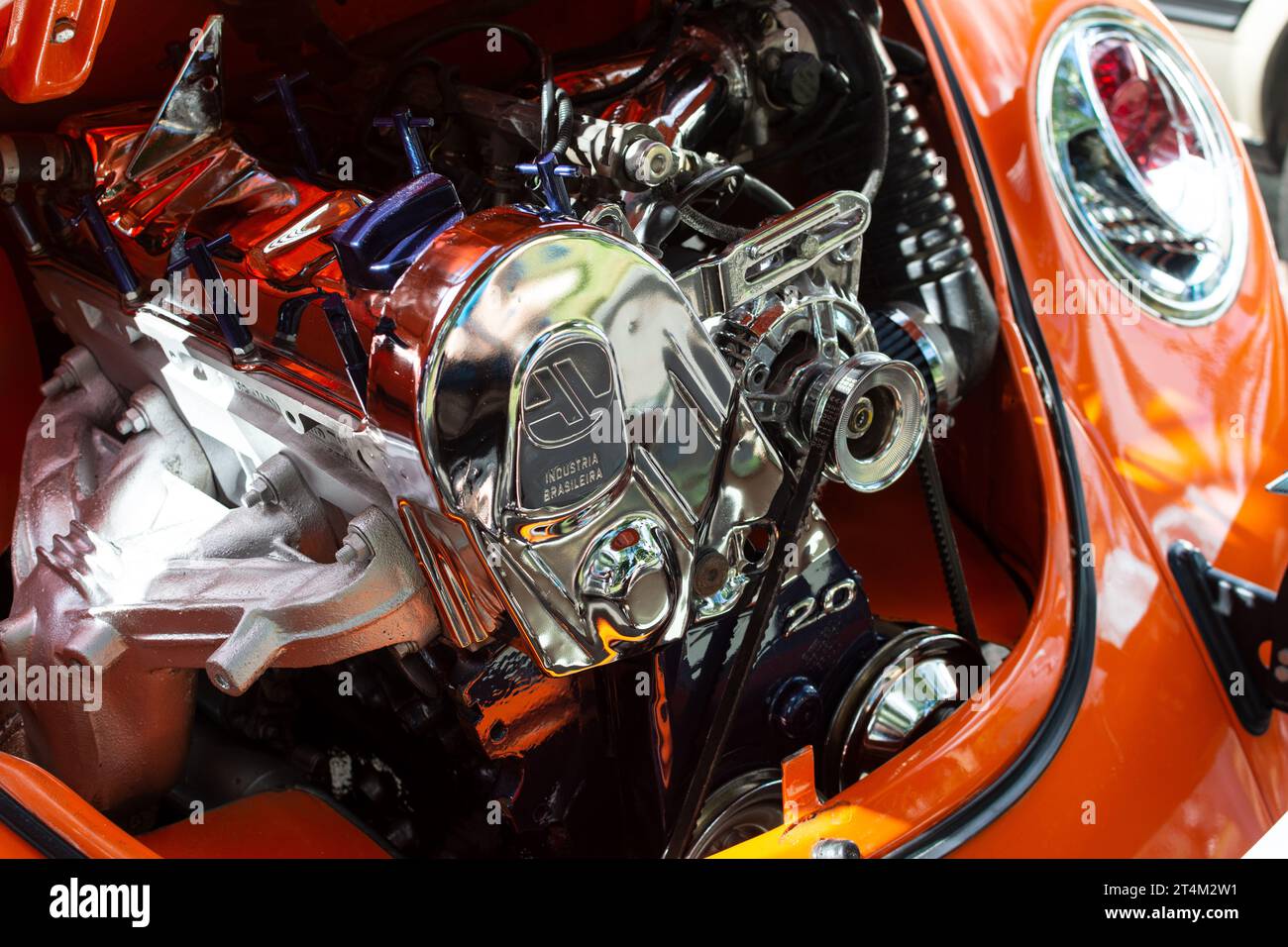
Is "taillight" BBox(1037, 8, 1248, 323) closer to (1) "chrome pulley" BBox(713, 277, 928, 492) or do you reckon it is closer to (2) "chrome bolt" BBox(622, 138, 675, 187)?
(1) "chrome pulley" BBox(713, 277, 928, 492)

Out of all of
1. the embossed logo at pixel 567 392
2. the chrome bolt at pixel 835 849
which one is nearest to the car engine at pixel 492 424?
the embossed logo at pixel 567 392

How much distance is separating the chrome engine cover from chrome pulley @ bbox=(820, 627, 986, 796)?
0.30m

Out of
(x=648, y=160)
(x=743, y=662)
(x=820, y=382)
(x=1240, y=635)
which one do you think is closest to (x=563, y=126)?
(x=648, y=160)

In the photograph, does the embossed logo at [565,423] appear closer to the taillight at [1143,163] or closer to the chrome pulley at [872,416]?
the chrome pulley at [872,416]

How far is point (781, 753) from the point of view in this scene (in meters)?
1.51

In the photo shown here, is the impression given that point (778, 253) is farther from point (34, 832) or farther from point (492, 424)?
point (34, 832)

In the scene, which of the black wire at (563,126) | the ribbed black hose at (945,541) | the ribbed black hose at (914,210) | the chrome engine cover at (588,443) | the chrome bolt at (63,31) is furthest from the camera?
the ribbed black hose at (914,210)

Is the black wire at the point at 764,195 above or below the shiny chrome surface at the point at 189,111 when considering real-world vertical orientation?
below

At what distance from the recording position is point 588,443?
45.1 inches

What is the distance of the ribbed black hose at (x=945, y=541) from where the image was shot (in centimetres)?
154

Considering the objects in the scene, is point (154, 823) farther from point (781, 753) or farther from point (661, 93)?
point (661, 93)

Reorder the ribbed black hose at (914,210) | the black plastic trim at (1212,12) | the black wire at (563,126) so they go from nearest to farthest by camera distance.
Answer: the black wire at (563,126) → the ribbed black hose at (914,210) → the black plastic trim at (1212,12)

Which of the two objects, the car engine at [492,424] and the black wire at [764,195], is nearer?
the car engine at [492,424]

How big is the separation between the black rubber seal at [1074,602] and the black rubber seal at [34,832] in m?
0.77
